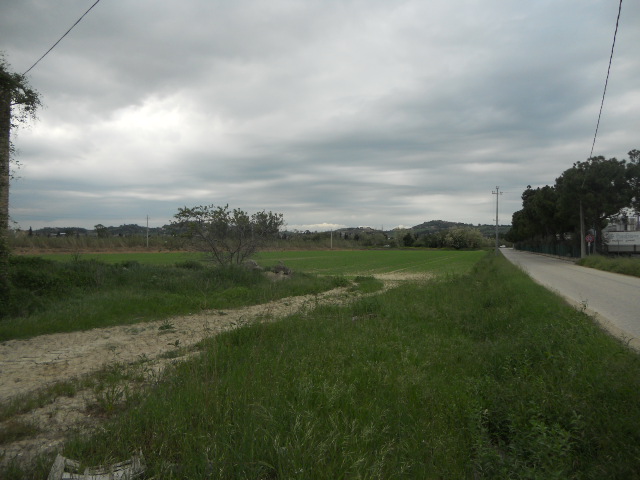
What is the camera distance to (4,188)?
37.0 feet

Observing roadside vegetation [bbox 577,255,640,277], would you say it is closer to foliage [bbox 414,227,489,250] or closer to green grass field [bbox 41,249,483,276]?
green grass field [bbox 41,249,483,276]

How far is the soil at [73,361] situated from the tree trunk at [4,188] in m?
2.41

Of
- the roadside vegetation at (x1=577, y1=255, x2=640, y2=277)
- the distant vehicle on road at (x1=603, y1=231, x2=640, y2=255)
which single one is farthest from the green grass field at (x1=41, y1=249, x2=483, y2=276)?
the distant vehicle on road at (x1=603, y1=231, x2=640, y2=255)

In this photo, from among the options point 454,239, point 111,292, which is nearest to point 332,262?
point 111,292

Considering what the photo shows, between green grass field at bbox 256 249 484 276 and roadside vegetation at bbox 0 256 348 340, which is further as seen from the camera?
green grass field at bbox 256 249 484 276

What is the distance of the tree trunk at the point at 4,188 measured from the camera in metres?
10.3

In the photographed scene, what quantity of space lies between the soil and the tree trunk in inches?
95.0

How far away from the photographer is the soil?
14.2ft

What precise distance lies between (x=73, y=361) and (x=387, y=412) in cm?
532

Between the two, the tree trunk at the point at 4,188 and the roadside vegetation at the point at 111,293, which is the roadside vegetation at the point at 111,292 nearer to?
the roadside vegetation at the point at 111,293

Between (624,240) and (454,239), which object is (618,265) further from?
(454,239)

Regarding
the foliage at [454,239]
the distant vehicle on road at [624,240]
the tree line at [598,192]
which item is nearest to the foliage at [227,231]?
the tree line at [598,192]

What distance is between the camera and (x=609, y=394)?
4.66m

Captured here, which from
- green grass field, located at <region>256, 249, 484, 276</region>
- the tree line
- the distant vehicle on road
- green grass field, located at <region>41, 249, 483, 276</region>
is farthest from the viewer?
the distant vehicle on road
